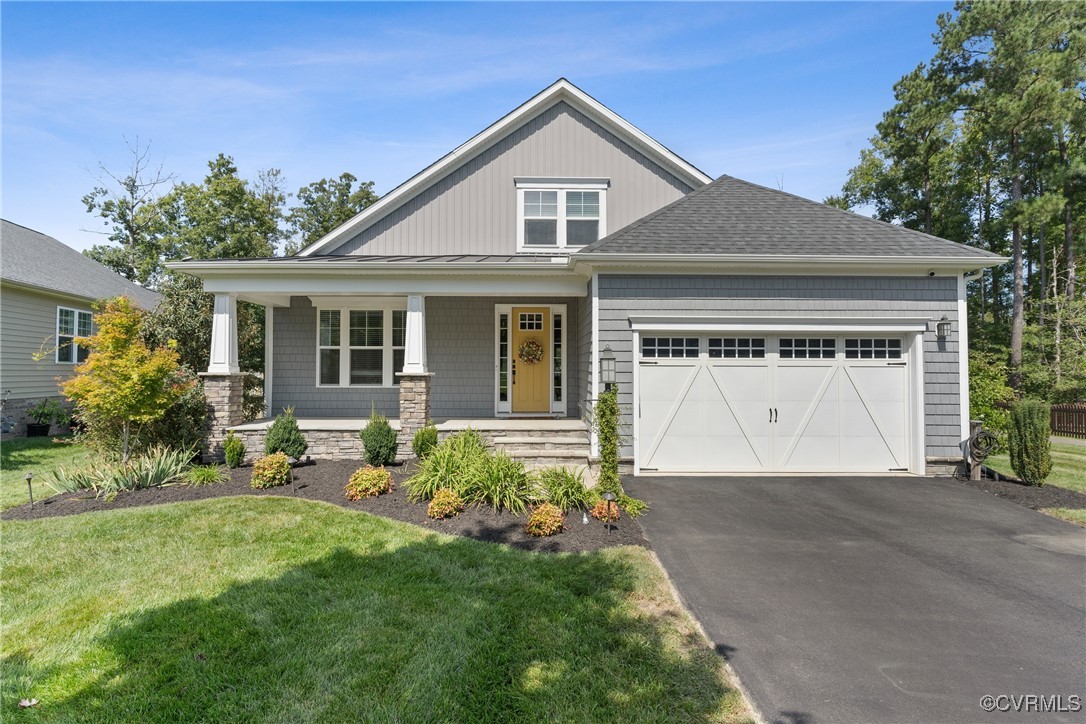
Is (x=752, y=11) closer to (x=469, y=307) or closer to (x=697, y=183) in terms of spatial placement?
(x=697, y=183)

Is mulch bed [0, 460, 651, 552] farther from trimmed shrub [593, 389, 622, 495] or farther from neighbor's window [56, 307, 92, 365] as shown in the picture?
neighbor's window [56, 307, 92, 365]

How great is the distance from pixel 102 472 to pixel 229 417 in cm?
191

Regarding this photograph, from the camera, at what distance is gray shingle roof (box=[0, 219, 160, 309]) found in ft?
40.1

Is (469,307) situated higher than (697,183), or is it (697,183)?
(697,183)

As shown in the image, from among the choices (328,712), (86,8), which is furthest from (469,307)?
(328,712)

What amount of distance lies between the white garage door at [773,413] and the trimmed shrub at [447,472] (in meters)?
2.83

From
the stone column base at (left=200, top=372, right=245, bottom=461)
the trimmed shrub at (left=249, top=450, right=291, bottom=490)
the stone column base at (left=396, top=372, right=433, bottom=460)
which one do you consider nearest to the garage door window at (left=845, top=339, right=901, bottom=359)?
the stone column base at (left=396, top=372, right=433, bottom=460)

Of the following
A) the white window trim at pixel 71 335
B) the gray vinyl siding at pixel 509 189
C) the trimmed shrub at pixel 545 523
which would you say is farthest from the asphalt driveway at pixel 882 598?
the white window trim at pixel 71 335

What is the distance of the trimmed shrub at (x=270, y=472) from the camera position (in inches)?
257

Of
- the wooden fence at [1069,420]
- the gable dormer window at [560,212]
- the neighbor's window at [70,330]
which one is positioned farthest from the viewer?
the neighbor's window at [70,330]

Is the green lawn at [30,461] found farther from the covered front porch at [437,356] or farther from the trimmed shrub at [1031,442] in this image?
the trimmed shrub at [1031,442]

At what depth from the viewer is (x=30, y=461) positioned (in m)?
8.66

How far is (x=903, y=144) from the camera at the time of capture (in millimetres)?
19312

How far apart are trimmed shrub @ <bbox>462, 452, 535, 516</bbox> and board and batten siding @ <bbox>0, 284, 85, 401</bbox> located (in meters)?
12.1
